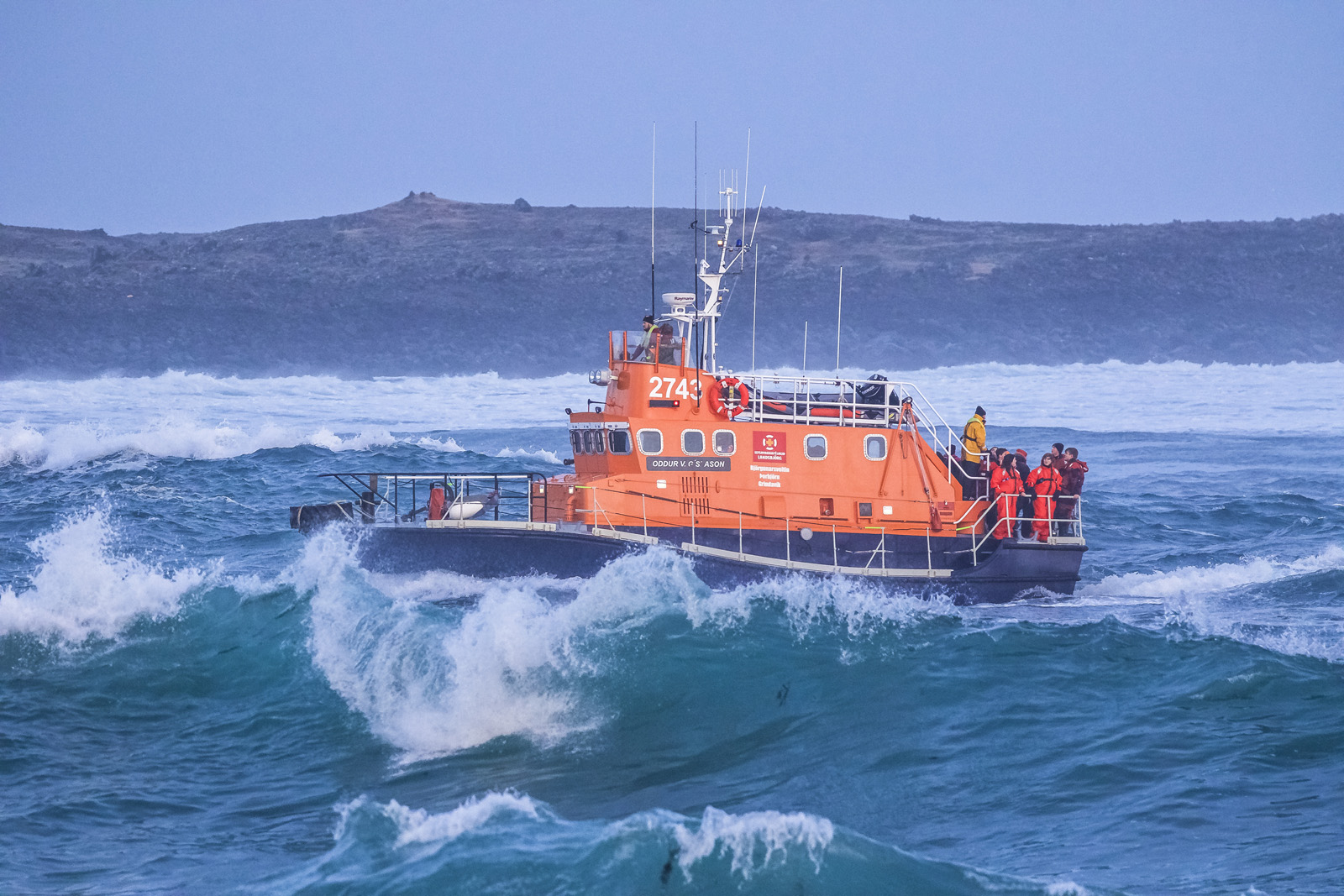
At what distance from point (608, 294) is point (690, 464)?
181ft

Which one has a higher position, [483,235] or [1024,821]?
[483,235]

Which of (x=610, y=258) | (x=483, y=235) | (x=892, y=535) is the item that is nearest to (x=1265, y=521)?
(x=892, y=535)

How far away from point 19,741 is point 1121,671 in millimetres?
8131

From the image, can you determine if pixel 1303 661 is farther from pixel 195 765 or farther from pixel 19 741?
pixel 19 741

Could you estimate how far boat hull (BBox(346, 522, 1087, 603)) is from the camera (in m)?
12.1

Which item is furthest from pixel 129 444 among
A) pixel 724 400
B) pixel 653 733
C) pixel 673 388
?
pixel 653 733

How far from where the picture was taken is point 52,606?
432 inches

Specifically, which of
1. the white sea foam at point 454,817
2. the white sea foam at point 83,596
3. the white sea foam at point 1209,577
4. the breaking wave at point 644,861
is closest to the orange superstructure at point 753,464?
the white sea foam at point 1209,577

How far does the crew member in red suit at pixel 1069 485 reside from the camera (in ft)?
44.6

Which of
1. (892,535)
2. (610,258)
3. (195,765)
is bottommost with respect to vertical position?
(195,765)

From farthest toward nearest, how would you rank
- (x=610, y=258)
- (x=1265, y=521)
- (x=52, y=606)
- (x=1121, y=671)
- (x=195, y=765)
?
1. (x=610, y=258)
2. (x=1265, y=521)
3. (x=52, y=606)
4. (x=1121, y=671)
5. (x=195, y=765)

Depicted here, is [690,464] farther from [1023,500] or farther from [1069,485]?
[1069,485]

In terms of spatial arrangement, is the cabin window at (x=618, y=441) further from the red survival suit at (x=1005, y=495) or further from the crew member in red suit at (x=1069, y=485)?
the crew member in red suit at (x=1069, y=485)

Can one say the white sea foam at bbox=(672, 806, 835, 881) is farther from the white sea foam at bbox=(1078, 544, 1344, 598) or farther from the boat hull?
the white sea foam at bbox=(1078, 544, 1344, 598)
